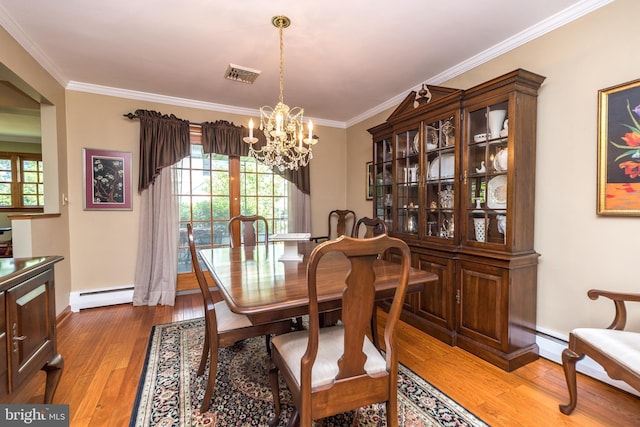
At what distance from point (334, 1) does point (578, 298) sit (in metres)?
2.64

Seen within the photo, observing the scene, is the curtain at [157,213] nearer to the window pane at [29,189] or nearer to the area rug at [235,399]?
the area rug at [235,399]

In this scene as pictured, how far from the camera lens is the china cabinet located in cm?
209

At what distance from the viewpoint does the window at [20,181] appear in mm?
5586

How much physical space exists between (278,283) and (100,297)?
304cm

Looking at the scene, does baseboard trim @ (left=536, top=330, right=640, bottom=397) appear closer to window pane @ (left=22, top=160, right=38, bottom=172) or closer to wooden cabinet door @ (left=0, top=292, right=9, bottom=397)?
wooden cabinet door @ (left=0, top=292, right=9, bottom=397)

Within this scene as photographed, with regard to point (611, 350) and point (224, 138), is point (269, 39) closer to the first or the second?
point (224, 138)

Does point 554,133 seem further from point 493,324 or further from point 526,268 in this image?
point 493,324

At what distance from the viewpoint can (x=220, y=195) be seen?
396 cm

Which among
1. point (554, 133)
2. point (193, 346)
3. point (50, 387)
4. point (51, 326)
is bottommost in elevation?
point (193, 346)

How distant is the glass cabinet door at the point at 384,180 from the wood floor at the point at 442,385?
135 cm

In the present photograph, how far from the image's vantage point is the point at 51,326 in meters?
1.62

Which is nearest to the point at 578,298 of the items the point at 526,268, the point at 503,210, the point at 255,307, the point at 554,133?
the point at 526,268

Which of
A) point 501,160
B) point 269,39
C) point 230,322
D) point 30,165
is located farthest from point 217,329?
point 30,165

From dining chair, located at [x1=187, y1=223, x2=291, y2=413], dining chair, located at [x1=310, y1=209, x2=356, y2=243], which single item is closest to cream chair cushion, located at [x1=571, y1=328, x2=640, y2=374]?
dining chair, located at [x1=187, y1=223, x2=291, y2=413]
